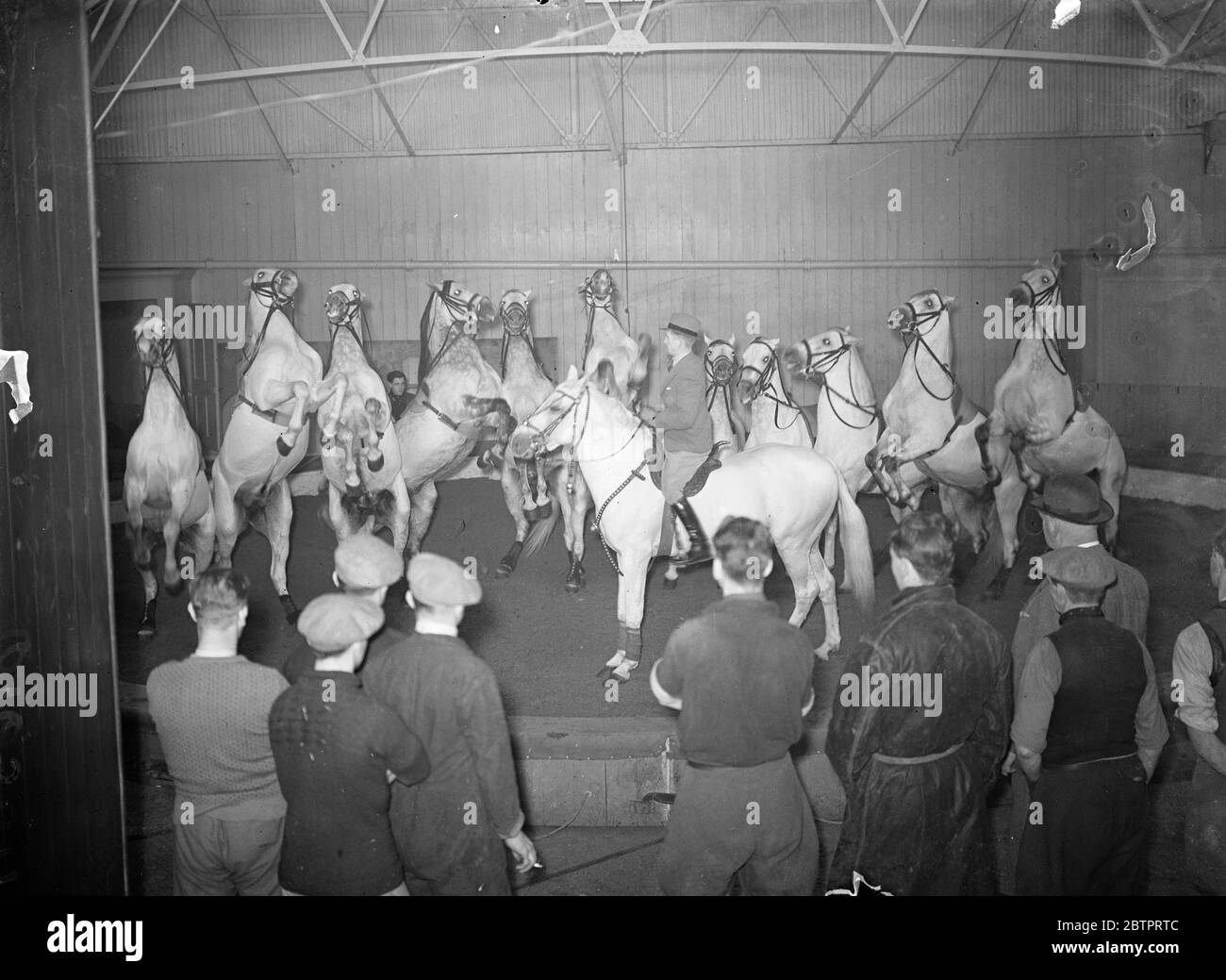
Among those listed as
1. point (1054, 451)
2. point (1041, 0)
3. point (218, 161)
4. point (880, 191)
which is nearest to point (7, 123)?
point (218, 161)

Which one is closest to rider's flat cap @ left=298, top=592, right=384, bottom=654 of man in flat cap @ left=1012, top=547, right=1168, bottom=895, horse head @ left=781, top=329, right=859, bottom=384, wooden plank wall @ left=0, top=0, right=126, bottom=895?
wooden plank wall @ left=0, top=0, right=126, bottom=895

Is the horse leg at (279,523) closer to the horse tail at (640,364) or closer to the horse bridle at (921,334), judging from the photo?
the horse tail at (640,364)

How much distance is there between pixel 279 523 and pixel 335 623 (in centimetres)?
211

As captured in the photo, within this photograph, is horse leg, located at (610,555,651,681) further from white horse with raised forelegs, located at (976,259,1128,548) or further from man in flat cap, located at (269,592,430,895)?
white horse with raised forelegs, located at (976,259,1128,548)

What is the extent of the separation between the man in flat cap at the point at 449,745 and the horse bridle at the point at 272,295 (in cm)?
219

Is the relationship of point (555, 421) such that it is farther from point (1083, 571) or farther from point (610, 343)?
point (1083, 571)

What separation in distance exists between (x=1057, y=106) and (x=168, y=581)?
534 cm

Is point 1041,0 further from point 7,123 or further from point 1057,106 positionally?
point 7,123

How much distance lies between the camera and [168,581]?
5.65m

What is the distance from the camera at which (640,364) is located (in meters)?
5.63

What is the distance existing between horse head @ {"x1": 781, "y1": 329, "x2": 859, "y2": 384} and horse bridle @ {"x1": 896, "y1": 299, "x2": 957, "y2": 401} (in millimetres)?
284

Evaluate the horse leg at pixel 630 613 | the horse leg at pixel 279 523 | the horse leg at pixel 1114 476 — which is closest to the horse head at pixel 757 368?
the horse leg at pixel 630 613

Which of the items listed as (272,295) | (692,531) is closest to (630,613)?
(692,531)

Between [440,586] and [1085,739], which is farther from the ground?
[440,586]
